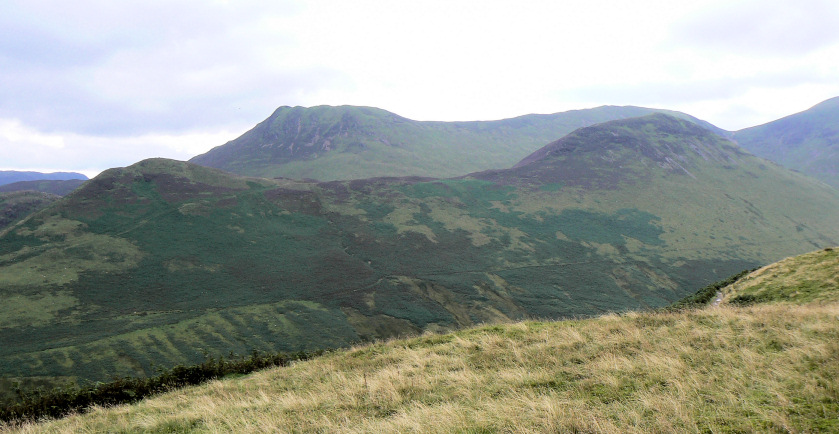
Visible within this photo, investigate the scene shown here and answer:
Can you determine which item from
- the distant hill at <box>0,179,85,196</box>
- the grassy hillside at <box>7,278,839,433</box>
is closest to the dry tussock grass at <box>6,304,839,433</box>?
the grassy hillside at <box>7,278,839,433</box>

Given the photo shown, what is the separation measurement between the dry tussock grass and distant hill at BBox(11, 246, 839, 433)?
1.3 inches

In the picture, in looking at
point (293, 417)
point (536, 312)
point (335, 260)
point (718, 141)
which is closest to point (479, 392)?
point (293, 417)

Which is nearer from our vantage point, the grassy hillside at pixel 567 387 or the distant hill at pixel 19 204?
the grassy hillside at pixel 567 387

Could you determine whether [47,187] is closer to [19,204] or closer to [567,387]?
[19,204]

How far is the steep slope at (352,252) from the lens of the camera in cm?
5041

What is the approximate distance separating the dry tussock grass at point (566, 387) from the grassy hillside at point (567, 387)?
0.03m

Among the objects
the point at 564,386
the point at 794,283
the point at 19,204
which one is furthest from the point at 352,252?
the point at 19,204

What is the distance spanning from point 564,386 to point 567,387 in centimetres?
9

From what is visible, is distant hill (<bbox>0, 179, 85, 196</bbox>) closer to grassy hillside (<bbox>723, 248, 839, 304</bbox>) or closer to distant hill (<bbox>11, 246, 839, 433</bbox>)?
distant hill (<bbox>11, 246, 839, 433</bbox>)

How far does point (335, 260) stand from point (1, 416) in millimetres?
60972

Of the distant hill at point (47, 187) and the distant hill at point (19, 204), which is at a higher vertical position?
the distant hill at point (47, 187)

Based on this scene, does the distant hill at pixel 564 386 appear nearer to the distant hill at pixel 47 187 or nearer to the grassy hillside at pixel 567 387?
the grassy hillside at pixel 567 387

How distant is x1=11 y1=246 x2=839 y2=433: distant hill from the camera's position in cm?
616

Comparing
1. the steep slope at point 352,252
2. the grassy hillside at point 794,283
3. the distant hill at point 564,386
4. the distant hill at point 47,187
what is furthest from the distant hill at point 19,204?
the grassy hillside at point 794,283
